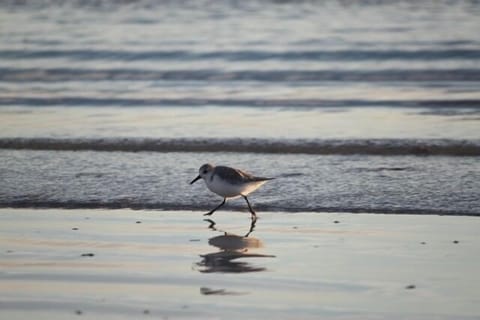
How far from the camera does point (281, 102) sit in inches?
601

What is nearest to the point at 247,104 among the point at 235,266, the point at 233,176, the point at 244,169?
the point at 244,169

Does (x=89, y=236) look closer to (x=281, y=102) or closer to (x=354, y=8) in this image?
(x=281, y=102)

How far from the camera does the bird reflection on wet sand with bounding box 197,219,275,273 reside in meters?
7.14

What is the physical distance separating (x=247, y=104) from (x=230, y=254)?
7.72 meters

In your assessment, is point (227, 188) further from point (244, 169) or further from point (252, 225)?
point (244, 169)

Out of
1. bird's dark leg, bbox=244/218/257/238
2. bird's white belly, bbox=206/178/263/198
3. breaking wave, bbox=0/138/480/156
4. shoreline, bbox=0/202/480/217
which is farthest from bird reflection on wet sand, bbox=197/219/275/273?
breaking wave, bbox=0/138/480/156

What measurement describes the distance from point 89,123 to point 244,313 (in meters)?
8.08

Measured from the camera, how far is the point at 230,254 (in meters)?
7.61

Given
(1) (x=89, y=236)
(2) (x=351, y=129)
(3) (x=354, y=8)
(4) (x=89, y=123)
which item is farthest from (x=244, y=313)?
(3) (x=354, y=8)

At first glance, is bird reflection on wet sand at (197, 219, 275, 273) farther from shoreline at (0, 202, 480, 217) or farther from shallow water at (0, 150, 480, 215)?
shallow water at (0, 150, 480, 215)

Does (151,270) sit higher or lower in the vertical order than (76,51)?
lower

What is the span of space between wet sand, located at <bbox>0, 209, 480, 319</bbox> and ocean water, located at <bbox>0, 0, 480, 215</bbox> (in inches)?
28.5

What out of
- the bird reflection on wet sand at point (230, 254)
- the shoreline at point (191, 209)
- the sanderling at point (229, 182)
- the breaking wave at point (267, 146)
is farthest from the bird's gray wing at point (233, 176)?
the breaking wave at point (267, 146)

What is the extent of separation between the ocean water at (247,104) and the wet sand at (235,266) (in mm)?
723
